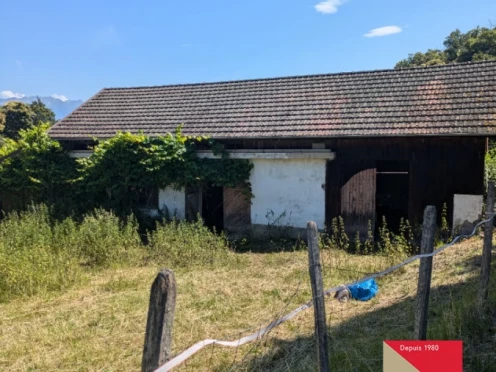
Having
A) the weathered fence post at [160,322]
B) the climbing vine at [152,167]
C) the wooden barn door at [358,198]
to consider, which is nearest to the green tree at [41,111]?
the climbing vine at [152,167]

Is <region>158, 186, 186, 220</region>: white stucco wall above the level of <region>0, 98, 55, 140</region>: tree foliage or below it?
below

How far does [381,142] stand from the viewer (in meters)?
10.5

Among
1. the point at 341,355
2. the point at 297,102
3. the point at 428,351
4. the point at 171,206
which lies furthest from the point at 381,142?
the point at 428,351

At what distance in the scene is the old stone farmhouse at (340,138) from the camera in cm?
1002

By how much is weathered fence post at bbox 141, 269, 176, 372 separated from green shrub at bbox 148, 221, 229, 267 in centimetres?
640

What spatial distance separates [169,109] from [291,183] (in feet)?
19.6

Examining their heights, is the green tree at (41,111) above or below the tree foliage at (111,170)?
above

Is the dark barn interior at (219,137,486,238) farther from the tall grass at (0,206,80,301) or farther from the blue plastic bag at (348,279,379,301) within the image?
the tall grass at (0,206,80,301)

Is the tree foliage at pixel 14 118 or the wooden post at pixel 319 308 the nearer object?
the wooden post at pixel 319 308

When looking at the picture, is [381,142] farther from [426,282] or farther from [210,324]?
[426,282]

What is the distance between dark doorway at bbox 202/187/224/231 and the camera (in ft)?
41.9

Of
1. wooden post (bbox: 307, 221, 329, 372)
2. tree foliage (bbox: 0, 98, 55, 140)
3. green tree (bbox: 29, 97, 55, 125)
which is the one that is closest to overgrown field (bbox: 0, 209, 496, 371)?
wooden post (bbox: 307, 221, 329, 372)

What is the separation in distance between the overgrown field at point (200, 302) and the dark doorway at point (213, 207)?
8.82ft

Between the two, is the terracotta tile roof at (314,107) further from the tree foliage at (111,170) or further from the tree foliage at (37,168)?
the tree foliage at (111,170)
